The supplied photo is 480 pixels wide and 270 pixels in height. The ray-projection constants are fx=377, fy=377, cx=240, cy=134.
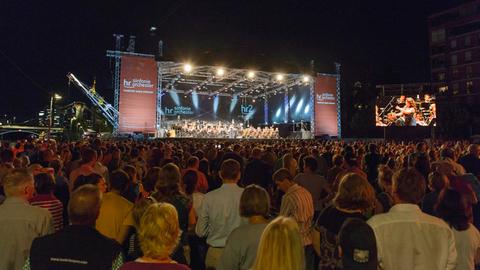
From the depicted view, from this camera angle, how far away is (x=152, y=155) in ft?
22.3

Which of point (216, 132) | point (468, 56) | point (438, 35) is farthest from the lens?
point (438, 35)

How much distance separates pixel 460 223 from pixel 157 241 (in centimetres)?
218

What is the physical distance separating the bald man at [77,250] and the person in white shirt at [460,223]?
89.0 inches

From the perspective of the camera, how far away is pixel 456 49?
4881 centimetres

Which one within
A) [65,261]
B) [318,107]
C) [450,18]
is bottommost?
[65,261]

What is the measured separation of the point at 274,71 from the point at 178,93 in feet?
36.2

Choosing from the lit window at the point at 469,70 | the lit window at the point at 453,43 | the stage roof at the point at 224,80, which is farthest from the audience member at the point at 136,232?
the lit window at the point at 453,43

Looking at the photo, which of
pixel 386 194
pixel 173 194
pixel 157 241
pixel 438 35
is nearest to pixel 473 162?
pixel 386 194

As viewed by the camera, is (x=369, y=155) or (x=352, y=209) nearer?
(x=352, y=209)

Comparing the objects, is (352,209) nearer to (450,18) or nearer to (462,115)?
(462,115)

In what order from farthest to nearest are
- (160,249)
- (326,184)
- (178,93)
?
(178,93)
(326,184)
(160,249)

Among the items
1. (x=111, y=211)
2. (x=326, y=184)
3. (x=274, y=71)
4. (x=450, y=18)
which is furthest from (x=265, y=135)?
(x=450, y=18)

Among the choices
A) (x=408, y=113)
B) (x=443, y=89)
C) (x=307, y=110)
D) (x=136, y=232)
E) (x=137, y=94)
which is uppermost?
(x=443, y=89)

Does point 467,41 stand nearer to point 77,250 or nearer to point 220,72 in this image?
point 220,72
